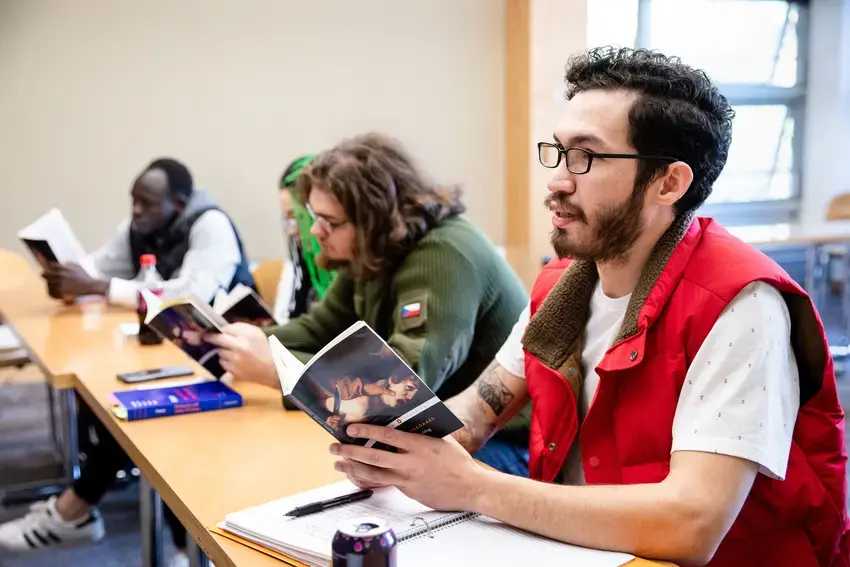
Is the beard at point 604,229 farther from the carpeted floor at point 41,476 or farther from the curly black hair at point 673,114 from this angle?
the carpeted floor at point 41,476

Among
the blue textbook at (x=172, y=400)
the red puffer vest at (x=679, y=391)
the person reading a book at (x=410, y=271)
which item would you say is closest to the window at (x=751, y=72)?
the person reading a book at (x=410, y=271)

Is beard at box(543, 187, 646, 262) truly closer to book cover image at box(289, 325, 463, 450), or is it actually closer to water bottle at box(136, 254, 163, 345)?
book cover image at box(289, 325, 463, 450)

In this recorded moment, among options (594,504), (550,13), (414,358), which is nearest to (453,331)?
(414,358)

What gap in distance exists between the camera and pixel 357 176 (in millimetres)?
2006

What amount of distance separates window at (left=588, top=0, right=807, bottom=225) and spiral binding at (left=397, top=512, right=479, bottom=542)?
15.8 ft

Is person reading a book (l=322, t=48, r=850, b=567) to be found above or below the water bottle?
above

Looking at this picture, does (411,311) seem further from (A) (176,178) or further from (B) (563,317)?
(A) (176,178)

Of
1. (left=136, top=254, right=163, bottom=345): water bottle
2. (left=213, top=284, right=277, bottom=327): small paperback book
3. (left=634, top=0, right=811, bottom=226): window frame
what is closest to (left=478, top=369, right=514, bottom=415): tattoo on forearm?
(left=213, top=284, right=277, bottom=327): small paperback book

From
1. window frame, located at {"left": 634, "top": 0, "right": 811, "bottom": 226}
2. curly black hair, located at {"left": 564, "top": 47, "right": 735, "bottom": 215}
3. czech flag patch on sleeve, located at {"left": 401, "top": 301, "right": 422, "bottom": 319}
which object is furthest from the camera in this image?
window frame, located at {"left": 634, "top": 0, "right": 811, "bottom": 226}

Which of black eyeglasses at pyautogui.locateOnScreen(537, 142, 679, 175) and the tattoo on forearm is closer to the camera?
black eyeglasses at pyautogui.locateOnScreen(537, 142, 679, 175)

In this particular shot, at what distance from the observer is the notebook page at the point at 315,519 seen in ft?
3.53

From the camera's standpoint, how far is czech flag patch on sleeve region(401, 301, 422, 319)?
1852 millimetres

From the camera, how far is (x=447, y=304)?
1.86 meters

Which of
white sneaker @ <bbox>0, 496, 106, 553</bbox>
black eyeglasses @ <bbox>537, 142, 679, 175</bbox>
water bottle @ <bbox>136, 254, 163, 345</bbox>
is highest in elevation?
black eyeglasses @ <bbox>537, 142, 679, 175</bbox>
